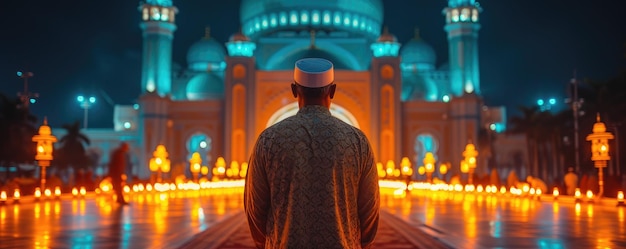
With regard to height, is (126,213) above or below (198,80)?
below

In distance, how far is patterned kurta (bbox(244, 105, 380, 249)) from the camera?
3.54 m

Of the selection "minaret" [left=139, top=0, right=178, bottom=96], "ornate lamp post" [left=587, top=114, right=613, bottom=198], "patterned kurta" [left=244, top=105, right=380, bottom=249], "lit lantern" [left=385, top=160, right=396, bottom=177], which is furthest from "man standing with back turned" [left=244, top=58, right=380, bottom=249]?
"minaret" [left=139, top=0, right=178, bottom=96]

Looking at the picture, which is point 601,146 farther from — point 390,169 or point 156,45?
point 156,45

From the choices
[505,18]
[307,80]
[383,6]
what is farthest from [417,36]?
[307,80]

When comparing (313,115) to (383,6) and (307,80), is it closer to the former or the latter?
(307,80)

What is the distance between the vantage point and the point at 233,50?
144ft

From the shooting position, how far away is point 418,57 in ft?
166

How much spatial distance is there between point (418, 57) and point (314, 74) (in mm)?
47578

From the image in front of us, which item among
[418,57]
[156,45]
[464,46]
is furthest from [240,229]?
[418,57]

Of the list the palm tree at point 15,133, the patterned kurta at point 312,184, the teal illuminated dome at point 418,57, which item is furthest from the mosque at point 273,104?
the patterned kurta at point 312,184

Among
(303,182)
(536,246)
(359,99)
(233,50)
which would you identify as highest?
(233,50)

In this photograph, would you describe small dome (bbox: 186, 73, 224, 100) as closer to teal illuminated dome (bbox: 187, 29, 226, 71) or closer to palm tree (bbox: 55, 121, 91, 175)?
teal illuminated dome (bbox: 187, 29, 226, 71)

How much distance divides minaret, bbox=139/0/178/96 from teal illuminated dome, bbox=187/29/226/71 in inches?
278

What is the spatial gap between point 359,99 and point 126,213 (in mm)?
30057
